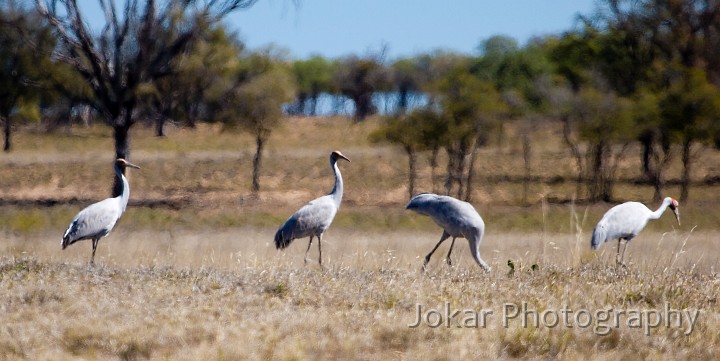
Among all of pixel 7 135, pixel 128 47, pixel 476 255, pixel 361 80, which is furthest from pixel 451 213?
pixel 361 80

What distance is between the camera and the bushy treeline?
30750mm

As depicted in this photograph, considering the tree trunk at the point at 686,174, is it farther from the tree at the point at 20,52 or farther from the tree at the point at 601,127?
the tree at the point at 20,52

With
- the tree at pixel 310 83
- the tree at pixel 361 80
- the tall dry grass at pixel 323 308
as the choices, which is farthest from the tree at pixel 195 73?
the tree at pixel 310 83

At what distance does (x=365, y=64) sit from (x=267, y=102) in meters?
38.5

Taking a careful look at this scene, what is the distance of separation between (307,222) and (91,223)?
9.69 ft

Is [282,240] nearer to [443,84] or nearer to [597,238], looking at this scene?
[597,238]

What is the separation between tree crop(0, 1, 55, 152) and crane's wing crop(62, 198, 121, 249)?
1630 centimetres

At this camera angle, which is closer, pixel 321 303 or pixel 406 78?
pixel 321 303

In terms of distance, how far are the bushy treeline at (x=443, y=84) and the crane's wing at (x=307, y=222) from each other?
53.7 ft

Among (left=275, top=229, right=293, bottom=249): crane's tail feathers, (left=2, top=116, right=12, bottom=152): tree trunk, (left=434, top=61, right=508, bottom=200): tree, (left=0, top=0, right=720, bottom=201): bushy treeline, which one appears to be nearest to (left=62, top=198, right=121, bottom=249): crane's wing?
(left=275, top=229, right=293, bottom=249): crane's tail feathers

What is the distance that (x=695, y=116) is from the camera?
3831cm

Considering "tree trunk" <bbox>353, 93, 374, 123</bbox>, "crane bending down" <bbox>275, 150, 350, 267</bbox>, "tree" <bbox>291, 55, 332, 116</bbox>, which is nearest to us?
"crane bending down" <bbox>275, 150, 350, 267</bbox>

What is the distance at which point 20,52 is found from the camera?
1571 inches

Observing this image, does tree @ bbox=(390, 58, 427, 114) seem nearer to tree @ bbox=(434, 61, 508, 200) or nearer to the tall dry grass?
tree @ bbox=(434, 61, 508, 200)
